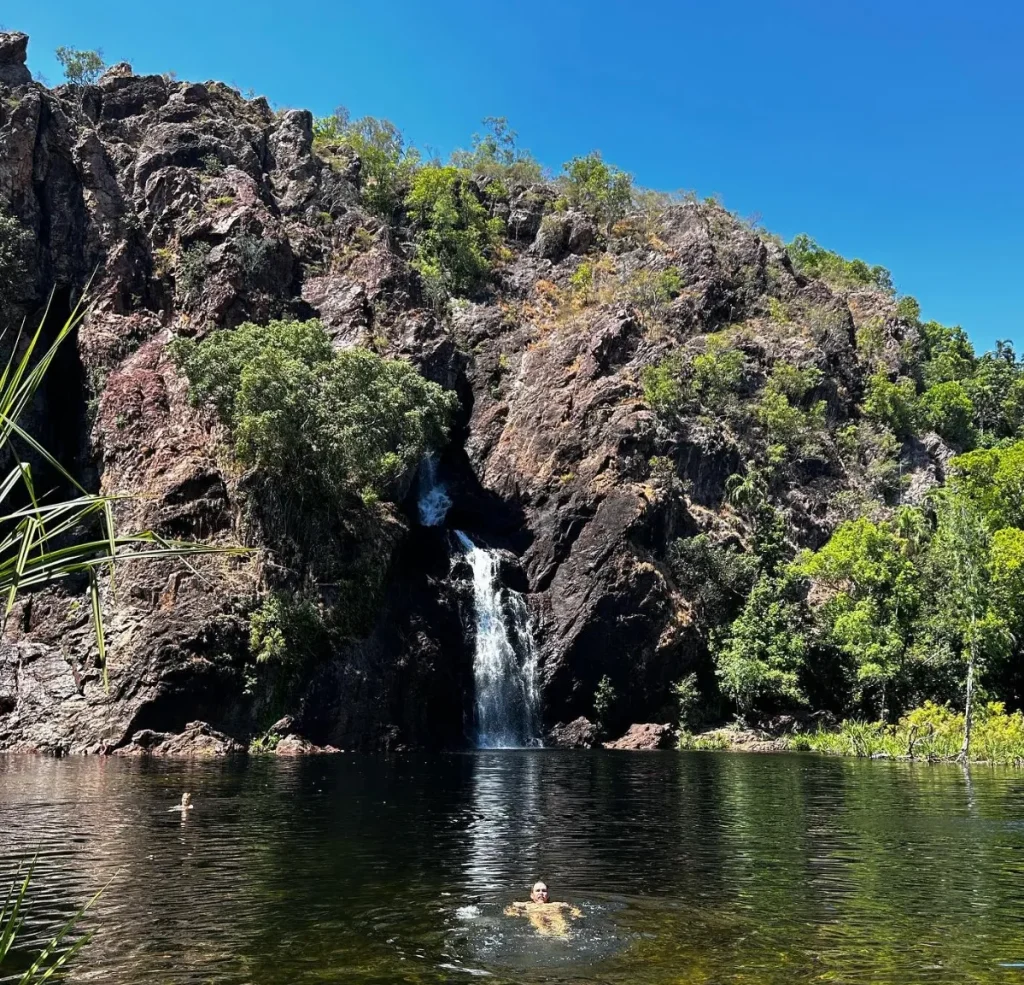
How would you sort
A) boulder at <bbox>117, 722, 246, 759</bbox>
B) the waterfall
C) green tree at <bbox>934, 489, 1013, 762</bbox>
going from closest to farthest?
1. boulder at <bbox>117, 722, 246, 759</bbox>
2. green tree at <bbox>934, 489, 1013, 762</bbox>
3. the waterfall

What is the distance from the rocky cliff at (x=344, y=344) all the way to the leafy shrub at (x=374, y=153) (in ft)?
22.1

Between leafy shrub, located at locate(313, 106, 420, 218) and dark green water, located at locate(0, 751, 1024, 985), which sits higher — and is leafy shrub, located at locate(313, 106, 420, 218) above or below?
above

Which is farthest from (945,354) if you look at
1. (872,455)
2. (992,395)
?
(872,455)

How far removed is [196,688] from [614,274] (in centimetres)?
6530

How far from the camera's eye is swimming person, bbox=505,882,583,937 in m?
14.9

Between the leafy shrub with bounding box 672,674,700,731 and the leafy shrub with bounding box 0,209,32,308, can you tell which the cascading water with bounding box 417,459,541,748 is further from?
the leafy shrub with bounding box 0,209,32,308

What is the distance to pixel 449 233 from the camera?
320 feet

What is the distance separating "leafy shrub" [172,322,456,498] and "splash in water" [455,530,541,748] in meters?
11.2

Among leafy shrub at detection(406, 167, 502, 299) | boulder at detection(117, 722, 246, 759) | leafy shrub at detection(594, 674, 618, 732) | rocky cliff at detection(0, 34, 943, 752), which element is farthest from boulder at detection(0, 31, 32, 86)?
leafy shrub at detection(594, 674, 618, 732)

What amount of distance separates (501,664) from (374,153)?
71243 millimetres

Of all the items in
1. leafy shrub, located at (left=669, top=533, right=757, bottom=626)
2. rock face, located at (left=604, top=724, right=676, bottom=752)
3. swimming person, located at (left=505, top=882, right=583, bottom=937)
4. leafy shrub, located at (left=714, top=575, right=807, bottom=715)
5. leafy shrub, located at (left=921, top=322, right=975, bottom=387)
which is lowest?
rock face, located at (left=604, top=724, right=676, bottom=752)

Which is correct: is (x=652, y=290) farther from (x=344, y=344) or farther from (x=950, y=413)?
(x=344, y=344)

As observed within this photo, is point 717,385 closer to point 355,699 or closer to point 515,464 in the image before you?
point 515,464

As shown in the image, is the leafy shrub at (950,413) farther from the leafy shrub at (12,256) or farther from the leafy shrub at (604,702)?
the leafy shrub at (12,256)
